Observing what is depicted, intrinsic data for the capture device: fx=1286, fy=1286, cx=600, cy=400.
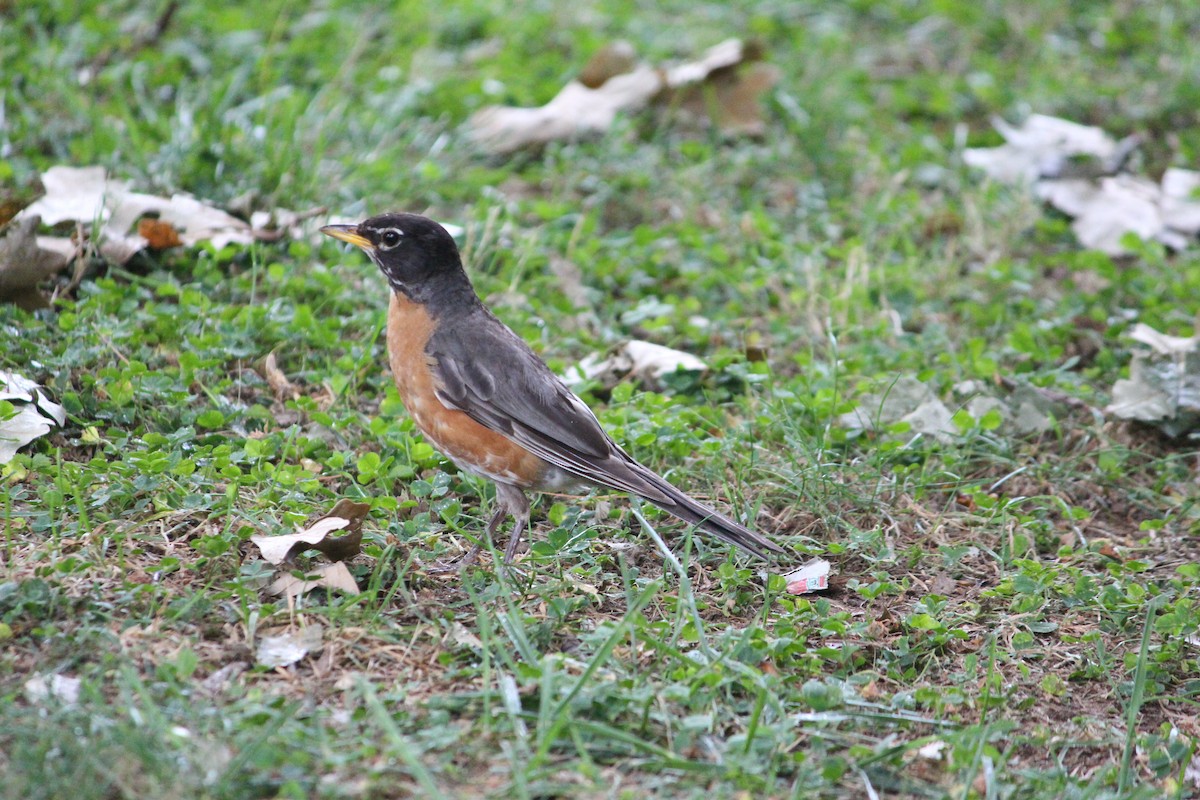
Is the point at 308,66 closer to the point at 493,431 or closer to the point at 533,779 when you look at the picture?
the point at 493,431

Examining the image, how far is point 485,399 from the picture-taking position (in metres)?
4.74

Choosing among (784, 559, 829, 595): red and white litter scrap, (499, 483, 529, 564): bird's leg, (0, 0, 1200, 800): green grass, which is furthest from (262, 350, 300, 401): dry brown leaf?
(784, 559, 829, 595): red and white litter scrap

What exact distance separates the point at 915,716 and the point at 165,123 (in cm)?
507

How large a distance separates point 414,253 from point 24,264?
1.64 meters

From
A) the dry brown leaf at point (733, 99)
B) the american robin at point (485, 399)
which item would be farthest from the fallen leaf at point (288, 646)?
the dry brown leaf at point (733, 99)

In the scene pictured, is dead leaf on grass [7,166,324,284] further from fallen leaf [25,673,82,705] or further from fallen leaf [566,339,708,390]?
fallen leaf [25,673,82,705]

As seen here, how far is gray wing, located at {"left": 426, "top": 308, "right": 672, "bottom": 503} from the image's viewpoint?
4559mm

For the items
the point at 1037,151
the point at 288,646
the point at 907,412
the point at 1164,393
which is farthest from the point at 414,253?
the point at 1037,151

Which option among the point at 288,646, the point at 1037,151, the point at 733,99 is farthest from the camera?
the point at 733,99

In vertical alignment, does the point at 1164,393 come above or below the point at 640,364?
below

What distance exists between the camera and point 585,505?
510 centimetres

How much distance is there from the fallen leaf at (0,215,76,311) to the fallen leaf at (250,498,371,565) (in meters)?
1.89

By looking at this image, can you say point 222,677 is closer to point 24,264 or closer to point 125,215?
point 24,264

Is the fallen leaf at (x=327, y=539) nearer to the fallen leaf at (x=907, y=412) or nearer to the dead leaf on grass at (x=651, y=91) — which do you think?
the fallen leaf at (x=907, y=412)
